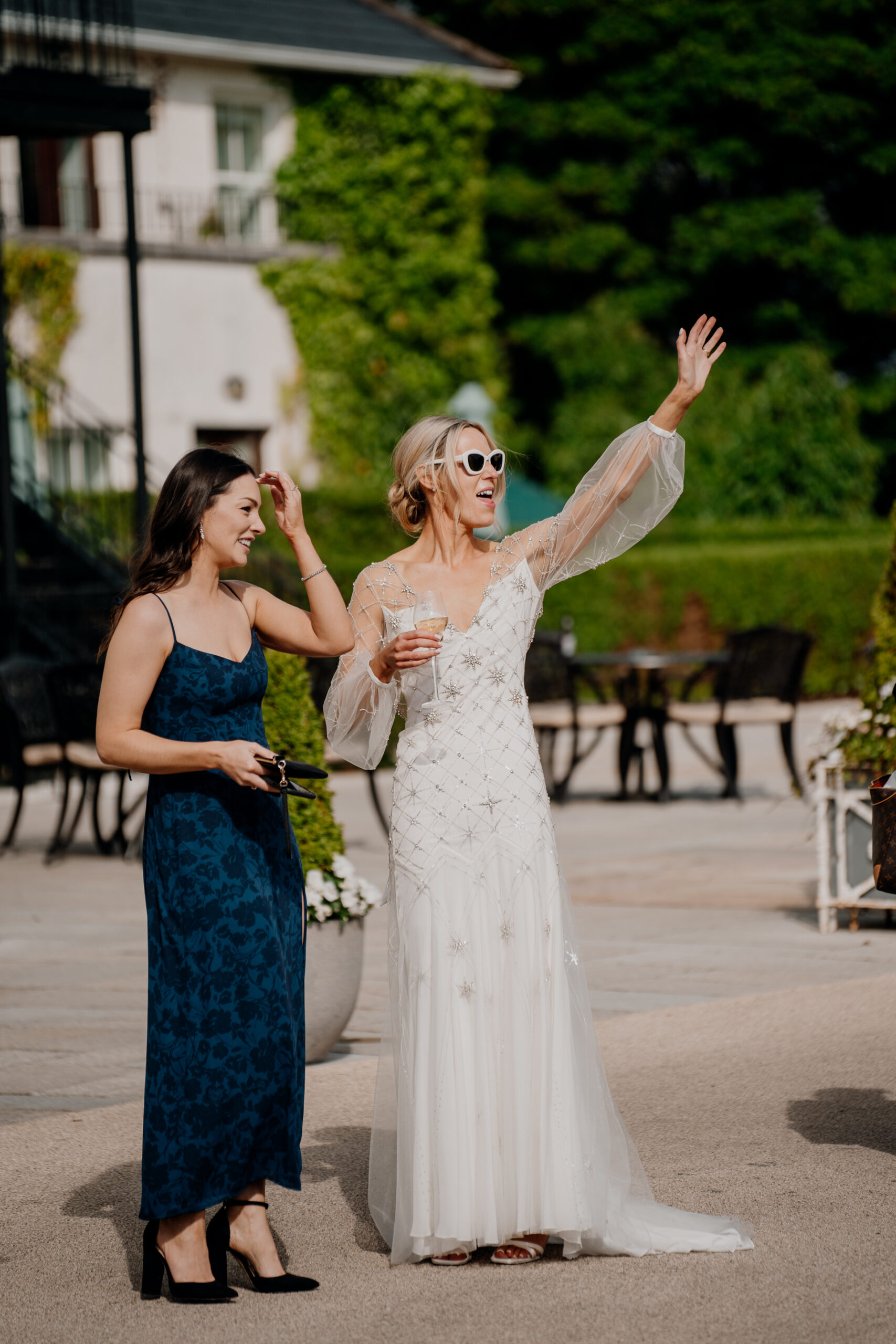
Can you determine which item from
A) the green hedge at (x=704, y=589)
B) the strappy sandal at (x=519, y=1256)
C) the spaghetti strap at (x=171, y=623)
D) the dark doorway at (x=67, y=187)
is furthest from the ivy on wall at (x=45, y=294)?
the strappy sandal at (x=519, y=1256)

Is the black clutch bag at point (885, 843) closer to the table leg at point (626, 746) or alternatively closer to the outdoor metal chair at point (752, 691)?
the outdoor metal chair at point (752, 691)

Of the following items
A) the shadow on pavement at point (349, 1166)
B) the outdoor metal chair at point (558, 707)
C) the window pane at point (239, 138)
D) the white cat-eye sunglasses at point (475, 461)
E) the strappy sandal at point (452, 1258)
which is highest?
the window pane at point (239, 138)

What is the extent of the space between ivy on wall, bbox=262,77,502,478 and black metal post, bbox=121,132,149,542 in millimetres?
9080

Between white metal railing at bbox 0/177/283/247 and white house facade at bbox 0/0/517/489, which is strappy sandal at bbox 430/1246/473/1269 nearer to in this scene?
white house facade at bbox 0/0/517/489

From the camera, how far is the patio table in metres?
12.4

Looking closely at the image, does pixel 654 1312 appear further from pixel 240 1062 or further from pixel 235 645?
pixel 235 645

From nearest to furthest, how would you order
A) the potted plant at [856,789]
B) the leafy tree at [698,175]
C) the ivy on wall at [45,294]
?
the potted plant at [856,789], the ivy on wall at [45,294], the leafy tree at [698,175]

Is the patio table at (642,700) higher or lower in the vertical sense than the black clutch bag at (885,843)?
lower

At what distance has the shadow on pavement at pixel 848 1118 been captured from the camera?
4.80 meters

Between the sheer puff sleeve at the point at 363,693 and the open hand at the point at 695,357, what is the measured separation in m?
0.92

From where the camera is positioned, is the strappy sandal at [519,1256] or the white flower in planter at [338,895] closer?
the strappy sandal at [519,1256]

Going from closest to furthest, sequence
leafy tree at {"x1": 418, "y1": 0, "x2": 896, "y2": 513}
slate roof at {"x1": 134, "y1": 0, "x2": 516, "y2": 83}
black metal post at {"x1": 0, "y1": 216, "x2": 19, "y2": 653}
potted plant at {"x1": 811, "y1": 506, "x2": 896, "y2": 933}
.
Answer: potted plant at {"x1": 811, "y1": 506, "x2": 896, "y2": 933}
black metal post at {"x1": 0, "y1": 216, "x2": 19, "y2": 653}
slate roof at {"x1": 134, "y1": 0, "x2": 516, "y2": 83}
leafy tree at {"x1": 418, "y1": 0, "x2": 896, "y2": 513}

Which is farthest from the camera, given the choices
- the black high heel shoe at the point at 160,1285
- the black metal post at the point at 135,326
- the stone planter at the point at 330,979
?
the black metal post at the point at 135,326

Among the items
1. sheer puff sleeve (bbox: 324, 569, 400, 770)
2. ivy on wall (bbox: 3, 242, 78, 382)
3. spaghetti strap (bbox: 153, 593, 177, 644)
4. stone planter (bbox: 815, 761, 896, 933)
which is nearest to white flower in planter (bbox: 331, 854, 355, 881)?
sheer puff sleeve (bbox: 324, 569, 400, 770)
